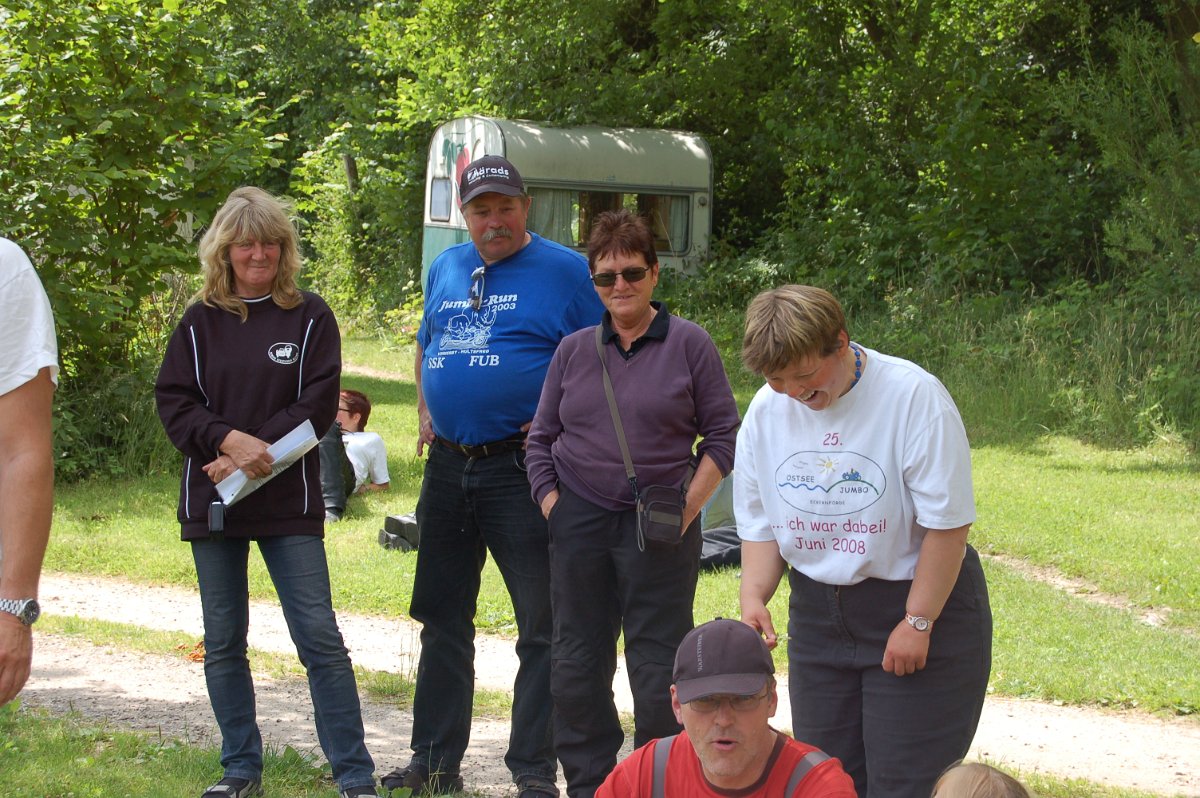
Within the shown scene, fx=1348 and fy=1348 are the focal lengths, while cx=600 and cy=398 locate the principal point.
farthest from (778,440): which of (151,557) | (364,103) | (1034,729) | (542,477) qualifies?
(364,103)

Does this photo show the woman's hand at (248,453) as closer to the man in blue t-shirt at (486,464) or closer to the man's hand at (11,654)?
the man in blue t-shirt at (486,464)

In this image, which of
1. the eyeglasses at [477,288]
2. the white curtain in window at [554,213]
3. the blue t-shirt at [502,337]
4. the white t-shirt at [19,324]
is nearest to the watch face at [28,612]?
the white t-shirt at [19,324]

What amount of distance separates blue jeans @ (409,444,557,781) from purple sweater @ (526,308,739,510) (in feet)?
1.14

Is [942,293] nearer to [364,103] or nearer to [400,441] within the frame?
[400,441]

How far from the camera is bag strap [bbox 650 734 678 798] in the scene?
287 centimetres

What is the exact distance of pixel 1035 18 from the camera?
→ 715 inches

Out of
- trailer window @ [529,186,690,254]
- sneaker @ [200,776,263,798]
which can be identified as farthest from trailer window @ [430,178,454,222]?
sneaker @ [200,776,263,798]

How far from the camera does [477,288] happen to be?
15.1ft

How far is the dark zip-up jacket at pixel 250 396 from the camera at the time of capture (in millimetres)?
4352

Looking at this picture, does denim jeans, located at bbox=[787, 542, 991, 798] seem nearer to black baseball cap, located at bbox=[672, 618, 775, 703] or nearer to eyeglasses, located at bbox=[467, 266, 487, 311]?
black baseball cap, located at bbox=[672, 618, 775, 703]

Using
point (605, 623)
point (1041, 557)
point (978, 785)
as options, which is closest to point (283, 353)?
point (605, 623)

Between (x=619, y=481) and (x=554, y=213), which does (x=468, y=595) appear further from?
(x=554, y=213)

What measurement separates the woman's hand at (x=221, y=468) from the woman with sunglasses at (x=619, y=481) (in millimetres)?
946

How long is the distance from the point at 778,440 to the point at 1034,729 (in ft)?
9.45
